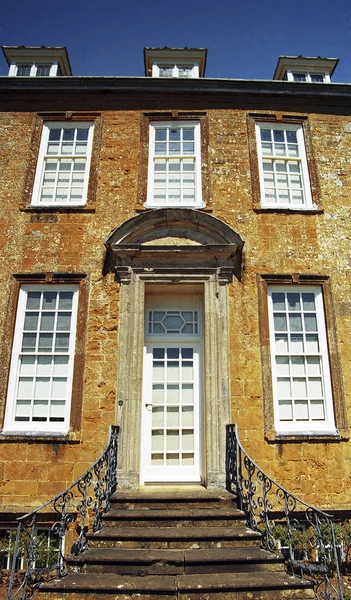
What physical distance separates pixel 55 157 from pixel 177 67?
148 inches

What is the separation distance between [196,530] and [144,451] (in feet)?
6.46

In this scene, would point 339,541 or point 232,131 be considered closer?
point 339,541

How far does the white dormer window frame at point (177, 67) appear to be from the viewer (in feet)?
34.7

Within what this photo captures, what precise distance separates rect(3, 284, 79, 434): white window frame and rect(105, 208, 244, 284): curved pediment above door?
1.06m

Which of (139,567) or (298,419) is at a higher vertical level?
(298,419)

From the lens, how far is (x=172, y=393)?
25.3 ft

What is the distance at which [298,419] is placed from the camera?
7496mm

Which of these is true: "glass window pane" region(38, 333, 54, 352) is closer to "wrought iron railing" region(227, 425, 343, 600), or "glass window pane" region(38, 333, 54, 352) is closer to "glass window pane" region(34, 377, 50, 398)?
"glass window pane" region(34, 377, 50, 398)

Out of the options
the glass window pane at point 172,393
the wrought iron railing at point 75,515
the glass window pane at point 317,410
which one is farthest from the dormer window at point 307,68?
the wrought iron railing at point 75,515

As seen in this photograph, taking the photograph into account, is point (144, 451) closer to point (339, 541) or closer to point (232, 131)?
point (339, 541)

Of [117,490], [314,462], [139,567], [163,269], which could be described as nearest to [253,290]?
[163,269]

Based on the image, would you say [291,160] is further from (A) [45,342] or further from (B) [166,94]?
(A) [45,342]

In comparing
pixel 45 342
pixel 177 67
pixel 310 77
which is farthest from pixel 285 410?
pixel 177 67

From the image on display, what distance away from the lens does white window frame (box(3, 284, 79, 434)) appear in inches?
290
